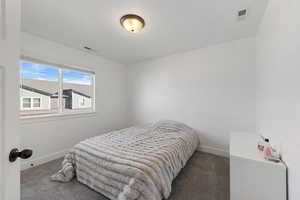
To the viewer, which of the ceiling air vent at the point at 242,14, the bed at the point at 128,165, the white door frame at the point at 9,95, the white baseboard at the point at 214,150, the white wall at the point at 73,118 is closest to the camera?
the white door frame at the point at 9,95

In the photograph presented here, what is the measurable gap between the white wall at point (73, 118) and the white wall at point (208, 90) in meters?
0.91

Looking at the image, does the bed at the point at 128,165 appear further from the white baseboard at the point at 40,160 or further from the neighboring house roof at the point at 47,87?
the neighboring house roof at the point at 47,87

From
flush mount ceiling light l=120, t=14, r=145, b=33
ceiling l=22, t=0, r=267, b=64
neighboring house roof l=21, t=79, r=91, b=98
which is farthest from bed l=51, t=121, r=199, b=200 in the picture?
ceiling l=22, t=0, r=267, b=64

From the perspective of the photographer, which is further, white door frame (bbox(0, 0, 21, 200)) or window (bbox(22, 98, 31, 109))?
window (bbox(22, 98, 31, 109))

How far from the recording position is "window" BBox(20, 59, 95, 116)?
7.51 feet

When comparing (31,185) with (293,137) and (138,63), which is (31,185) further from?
(138,63)

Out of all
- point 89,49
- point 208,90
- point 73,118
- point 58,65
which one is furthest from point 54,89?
point 208,90

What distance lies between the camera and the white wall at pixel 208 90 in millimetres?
2481

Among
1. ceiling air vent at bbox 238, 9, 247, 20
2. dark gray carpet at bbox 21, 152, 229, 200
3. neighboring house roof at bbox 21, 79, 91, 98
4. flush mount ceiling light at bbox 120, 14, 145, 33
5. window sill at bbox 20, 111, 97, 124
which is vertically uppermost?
ceiling air vent at bbox 238, 9, 247, 20

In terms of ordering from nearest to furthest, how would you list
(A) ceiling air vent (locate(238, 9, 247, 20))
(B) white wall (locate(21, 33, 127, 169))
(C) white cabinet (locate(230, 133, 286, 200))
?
(C) white cabinet (locate(230, 133, 286, 200)) < (A) ceiling air vent (locate(238, 9, 247, 20)) < (B) white wall (locate(21, 33, 127, 169))

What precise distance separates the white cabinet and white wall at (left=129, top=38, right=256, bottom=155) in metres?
1.43

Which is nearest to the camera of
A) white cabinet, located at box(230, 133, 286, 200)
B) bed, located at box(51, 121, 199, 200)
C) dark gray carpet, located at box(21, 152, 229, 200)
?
white cabinet, located at box(230, 133, 286, 200)

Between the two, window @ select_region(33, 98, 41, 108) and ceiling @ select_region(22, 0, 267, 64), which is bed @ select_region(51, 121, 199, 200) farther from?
ceiling @ select_region(22, 0, 267, 64)

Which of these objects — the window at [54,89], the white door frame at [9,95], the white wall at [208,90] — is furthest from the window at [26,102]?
the white wall at [208,90]
